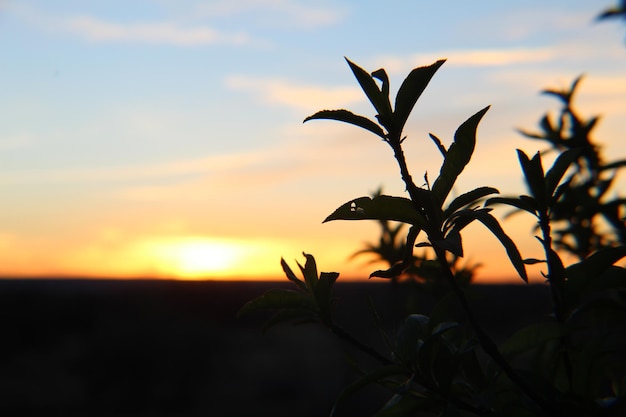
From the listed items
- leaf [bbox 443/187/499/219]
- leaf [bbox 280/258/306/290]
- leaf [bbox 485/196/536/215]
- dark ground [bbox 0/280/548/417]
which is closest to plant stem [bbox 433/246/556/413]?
leaf [bbox 443/187/499/219]

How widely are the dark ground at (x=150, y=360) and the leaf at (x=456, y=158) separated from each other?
11950 mm

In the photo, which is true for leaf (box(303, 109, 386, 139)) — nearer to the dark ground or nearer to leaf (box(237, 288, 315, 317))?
leaf (box(237, 288, 315, 317))

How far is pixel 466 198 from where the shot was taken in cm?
137

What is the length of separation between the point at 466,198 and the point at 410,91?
0.78 ft

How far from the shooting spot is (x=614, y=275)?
1.48 metres

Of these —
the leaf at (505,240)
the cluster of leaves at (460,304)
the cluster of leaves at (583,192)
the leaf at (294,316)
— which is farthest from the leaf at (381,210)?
→ the cluster of leaves at (583,192)

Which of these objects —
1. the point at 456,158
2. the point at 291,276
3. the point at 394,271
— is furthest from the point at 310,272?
the point at 456,158

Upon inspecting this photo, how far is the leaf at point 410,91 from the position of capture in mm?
1332

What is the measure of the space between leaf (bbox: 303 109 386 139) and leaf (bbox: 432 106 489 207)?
0.15 metres

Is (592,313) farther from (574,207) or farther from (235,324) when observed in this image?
(235,324)

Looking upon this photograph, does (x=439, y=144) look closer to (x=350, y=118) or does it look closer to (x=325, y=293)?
(x=350, y=118)

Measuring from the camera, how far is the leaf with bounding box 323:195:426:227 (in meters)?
1.29

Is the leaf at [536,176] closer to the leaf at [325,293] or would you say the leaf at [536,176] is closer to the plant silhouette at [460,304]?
the plant silhouette at [460,304]

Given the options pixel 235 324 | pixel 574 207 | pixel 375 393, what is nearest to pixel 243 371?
pixel 235 324
